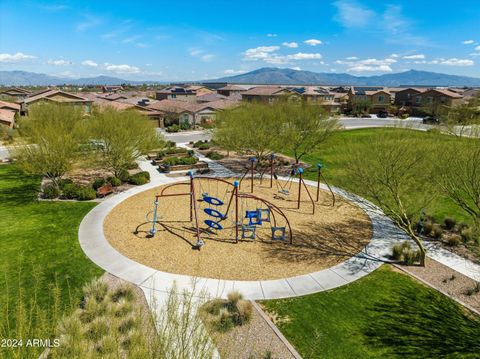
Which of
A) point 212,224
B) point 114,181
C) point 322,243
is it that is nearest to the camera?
point 322,243

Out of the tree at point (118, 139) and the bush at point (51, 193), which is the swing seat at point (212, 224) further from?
the bush at point (51, 193)

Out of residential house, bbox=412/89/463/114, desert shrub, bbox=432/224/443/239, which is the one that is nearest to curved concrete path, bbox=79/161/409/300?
desert shrub, bbox=432/224/443/239

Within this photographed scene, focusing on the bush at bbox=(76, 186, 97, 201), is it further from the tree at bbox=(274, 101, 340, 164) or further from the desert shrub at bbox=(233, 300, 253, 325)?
the tree at bbox=(274, 101, 340, 164)

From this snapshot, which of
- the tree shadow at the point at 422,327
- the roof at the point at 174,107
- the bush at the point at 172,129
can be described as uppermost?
the roof at the point at 174,107

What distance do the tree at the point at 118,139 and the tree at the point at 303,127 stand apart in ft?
45.8

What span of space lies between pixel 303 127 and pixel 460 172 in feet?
60.6

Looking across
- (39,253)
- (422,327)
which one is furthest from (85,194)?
(422,327)

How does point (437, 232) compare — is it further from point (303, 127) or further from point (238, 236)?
point (303, 127)

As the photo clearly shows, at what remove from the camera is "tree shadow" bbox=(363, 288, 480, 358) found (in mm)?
10602

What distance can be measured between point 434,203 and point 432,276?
12.8ft

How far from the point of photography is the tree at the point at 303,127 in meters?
32.8

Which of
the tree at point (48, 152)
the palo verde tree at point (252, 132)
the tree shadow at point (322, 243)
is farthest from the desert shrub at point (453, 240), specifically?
the tree at point (48, 152)

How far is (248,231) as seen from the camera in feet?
63.1

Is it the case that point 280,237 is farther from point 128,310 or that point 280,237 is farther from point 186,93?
point 186,93
